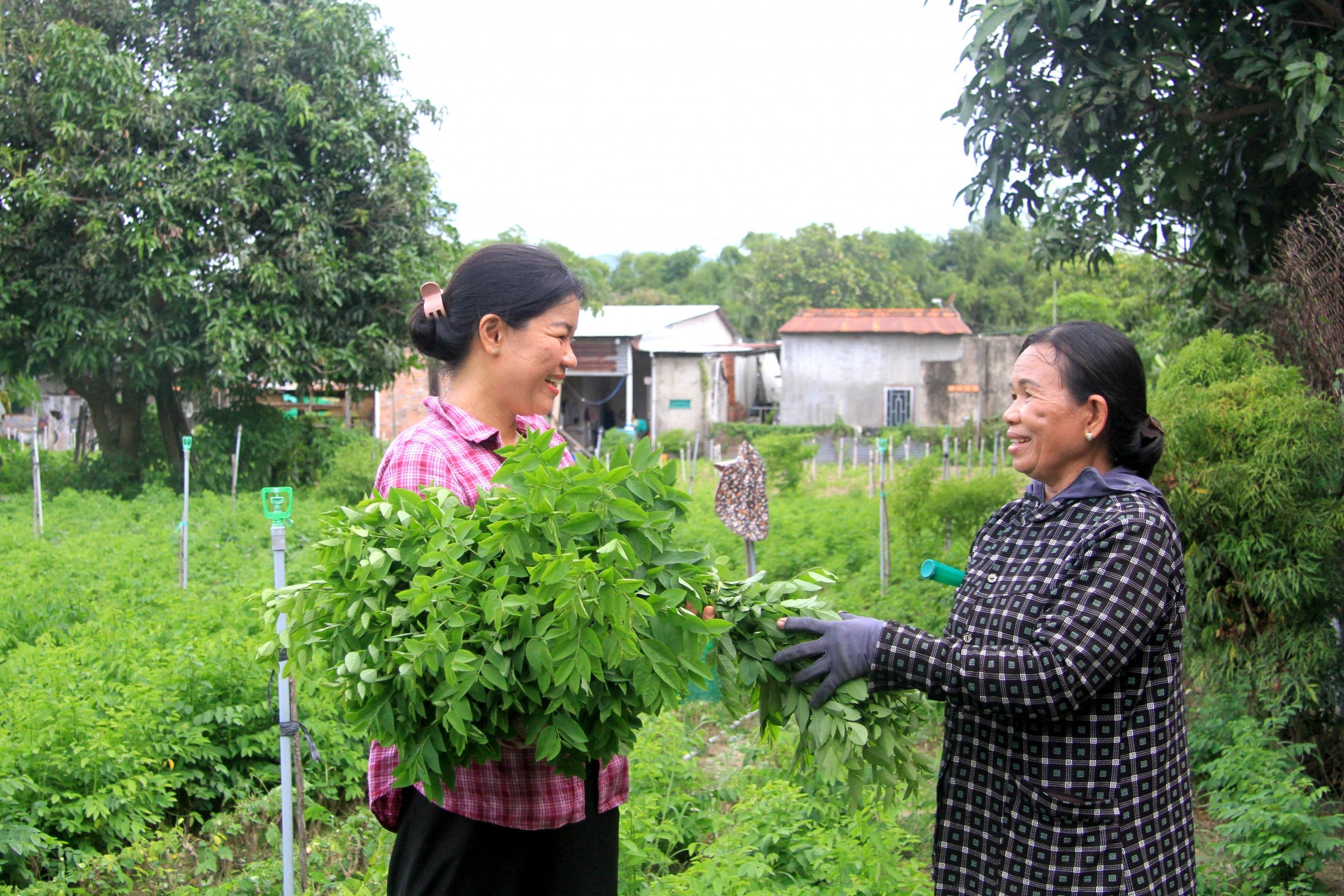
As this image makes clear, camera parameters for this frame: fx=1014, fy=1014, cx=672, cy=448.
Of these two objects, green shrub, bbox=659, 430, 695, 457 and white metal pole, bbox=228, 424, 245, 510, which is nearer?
white metal pole, bbox=228, 424, 245, 510

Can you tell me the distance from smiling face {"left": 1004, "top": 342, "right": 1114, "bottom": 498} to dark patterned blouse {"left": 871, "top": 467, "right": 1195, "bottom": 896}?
7 cm

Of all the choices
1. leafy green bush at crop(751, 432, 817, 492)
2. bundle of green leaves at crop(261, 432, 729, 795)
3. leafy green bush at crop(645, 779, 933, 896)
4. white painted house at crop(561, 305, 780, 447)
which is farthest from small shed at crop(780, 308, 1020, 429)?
bundle of green leaves at crop(261, 432, 729, 795)

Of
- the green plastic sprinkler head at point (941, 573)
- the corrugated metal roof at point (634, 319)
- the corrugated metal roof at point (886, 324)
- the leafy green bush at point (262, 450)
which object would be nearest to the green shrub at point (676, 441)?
the corrugated metal roof at point (634, 319)

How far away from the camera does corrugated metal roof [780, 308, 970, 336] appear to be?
24266 mm

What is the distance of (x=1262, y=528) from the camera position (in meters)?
3.97

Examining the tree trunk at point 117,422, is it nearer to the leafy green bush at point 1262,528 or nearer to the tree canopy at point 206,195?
the tree canopy at point 206,195

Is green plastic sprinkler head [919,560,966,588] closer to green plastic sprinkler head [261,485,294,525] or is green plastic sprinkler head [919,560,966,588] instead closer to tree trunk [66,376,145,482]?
green plastic sprinkler head [261,485,294,525]

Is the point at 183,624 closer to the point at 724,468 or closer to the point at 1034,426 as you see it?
the point at 724,468

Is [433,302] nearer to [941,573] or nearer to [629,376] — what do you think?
[941,573]

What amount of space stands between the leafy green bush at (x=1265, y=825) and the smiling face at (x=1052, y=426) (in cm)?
186

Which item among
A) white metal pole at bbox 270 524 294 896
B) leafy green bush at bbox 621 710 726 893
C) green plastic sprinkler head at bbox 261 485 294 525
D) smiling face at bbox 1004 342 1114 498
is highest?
smiling face at bbox 1004 342 1114 498

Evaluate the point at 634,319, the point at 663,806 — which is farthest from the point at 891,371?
the point at 663,806

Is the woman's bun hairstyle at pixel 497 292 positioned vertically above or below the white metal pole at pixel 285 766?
above

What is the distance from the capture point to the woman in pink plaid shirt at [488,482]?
171 centimetres
